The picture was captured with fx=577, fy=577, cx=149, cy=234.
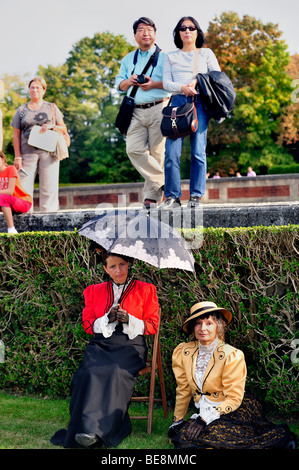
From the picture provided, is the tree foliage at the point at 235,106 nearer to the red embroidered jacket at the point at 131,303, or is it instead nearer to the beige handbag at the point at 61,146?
the beige handbag at the point at 61,146

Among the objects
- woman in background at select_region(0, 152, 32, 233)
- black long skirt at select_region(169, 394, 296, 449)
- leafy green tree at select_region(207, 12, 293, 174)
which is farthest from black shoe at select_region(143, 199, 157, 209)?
leafy green tree at select_region(207, 12, 293, 174)

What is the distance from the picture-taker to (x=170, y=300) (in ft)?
16.1

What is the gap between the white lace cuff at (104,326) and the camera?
14.1ft

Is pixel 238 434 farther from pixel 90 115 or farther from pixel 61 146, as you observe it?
pixel 90 115

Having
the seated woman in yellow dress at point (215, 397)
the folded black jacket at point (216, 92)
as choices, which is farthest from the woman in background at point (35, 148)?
the seated woman in yellow dress at point (215, 397)

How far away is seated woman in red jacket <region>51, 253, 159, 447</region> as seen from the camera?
155 inches

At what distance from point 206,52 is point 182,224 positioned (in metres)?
1.87

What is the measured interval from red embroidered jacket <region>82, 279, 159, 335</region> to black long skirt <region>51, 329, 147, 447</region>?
0.20 m

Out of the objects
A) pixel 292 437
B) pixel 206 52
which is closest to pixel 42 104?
pixel 206 52

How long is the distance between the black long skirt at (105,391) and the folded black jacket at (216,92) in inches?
107

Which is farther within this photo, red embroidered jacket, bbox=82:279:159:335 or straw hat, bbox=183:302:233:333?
red embroidered jacket, bbox=82:279:159:335

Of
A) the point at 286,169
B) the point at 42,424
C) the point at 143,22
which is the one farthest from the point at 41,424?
the point at 286,169

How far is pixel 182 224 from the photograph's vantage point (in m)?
5.56

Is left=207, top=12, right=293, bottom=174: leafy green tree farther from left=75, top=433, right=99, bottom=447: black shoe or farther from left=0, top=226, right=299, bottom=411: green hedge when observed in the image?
left=75, top=433, right=99, bottom=447: black shoe
